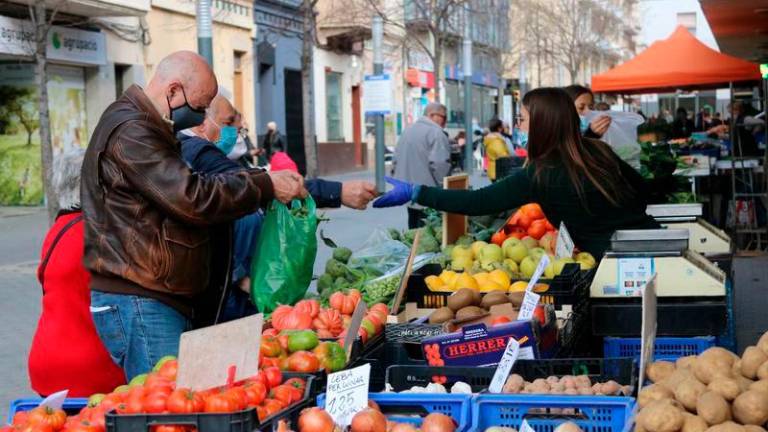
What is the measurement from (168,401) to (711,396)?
150cm

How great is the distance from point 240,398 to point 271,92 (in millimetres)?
27340

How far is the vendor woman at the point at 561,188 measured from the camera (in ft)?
18.0

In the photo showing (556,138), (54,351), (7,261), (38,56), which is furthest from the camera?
(38,56)

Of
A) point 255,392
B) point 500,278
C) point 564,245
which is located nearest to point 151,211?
point 255,392

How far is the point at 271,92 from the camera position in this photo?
29859mm

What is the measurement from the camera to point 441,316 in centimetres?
473

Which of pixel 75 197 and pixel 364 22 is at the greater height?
pixel 364 22

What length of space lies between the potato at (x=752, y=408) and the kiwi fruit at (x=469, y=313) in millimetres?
1760

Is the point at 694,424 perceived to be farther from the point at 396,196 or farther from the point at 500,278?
the point at 396,196

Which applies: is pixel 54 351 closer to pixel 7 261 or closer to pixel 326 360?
pixel 326 360

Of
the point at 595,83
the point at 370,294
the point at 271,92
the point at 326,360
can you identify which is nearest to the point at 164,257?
the point at 326,360

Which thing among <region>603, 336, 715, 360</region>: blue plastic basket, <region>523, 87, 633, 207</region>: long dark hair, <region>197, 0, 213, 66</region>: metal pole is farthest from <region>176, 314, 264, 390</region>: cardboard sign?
<region>197, 0, 213, 66</region>: metal pole

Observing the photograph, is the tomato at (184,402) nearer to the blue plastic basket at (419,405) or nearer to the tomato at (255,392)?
the tomato at (255,392)

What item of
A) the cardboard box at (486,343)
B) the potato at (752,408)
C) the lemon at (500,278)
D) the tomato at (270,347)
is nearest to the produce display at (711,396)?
the potato at (752,408)
